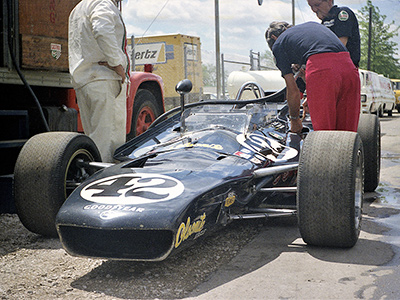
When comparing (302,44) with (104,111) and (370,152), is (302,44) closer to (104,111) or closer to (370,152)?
(370,152)

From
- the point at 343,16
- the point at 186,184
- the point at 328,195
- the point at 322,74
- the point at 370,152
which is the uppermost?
the point at 343,16

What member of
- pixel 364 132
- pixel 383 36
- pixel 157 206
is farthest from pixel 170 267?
pixel 383 36

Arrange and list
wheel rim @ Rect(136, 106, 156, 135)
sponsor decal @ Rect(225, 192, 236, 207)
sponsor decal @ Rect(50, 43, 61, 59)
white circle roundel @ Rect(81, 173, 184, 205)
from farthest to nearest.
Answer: wheel rim @ Rect(136, 106, 156, 135), sponsor decal @ Rect(50, 43, 61, 59), sponsor decal @ Rect(225, 192, 236, 207), white circle roundel @ Rect(81, 173, 184, 205)

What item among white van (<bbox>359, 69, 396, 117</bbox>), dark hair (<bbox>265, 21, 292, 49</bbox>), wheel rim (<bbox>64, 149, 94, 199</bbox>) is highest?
dark hair (<bbox>265, 21, 292, 49</bbox>)

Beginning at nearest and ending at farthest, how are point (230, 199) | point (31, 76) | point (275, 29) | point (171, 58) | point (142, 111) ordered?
point (230, 199)
point (275, 29)
point (31, 76)
point (142, 111)
point (171, 58)

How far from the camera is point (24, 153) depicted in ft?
12.2

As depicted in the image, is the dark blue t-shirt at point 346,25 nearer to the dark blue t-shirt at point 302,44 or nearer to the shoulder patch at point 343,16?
the shoulder patch at point 343,16

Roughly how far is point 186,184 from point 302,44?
1737 mm

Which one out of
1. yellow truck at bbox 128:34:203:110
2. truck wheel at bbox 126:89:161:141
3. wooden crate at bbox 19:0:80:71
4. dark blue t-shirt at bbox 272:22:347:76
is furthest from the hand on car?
yellow truck at bbox 128:34:203:110

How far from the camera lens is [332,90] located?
13.8 ft

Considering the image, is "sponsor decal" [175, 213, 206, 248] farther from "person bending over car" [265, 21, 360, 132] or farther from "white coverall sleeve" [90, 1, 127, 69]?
"white coverall sleeve" [90, 1, 127, 69]

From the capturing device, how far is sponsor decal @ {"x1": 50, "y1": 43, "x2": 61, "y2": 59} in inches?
227

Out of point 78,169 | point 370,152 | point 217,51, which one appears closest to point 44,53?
point 78,169

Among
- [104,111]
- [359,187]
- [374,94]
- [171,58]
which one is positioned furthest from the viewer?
[374,94]
